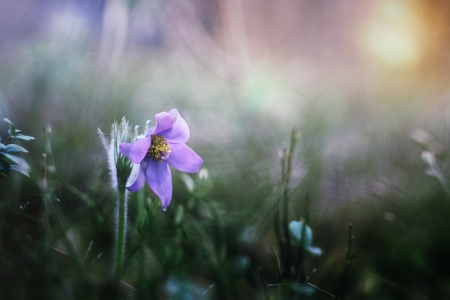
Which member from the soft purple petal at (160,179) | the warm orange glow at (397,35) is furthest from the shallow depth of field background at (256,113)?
the soft purple petal at (160,179)

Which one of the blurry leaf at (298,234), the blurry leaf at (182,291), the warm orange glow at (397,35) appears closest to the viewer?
the blurry leaf at (182,291)

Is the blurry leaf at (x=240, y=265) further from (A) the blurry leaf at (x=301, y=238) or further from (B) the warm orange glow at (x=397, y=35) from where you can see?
(B) the warm orange glow at (x=397, y=35)

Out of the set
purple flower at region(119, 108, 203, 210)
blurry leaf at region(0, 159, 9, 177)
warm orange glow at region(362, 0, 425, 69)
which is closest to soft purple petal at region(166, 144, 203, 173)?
purple flower at region(119, 108, 203, 210)

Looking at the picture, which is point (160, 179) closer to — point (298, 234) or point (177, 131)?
point (177, 131)

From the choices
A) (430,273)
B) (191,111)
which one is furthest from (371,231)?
(191,111)

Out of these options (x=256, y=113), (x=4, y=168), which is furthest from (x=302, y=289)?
(x=256, y=113)

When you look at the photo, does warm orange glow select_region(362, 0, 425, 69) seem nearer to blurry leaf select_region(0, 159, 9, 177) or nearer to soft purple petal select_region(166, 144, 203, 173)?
soft purple petal select_region(166, 144, 203, 173)
